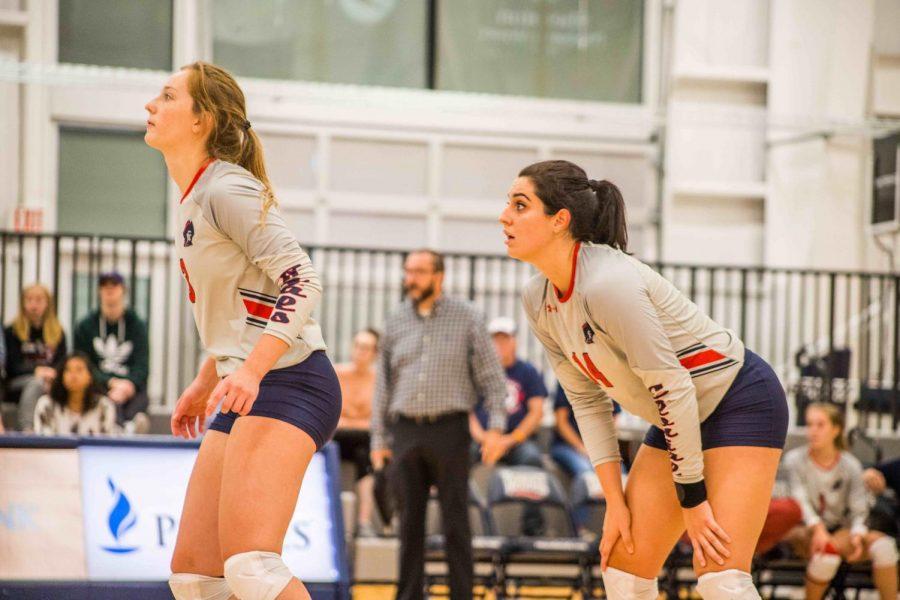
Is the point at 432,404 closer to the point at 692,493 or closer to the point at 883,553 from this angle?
Answer: the point at 883,553

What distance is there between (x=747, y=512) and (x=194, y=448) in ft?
8.52

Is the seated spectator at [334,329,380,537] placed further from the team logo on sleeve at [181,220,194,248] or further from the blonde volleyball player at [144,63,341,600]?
the team logo on sleeve at [181,220,194,248]

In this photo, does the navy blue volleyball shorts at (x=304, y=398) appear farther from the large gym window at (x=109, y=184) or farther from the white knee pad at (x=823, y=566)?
the large gym window at (x=109, y=184)

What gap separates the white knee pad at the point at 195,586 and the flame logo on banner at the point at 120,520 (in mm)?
1863

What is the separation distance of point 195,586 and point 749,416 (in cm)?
151

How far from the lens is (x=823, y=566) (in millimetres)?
6137

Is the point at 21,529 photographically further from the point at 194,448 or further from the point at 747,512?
the point at 747,512

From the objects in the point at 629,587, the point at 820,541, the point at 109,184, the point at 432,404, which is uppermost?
the point at 109,184


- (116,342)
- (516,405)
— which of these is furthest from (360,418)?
(116,342)

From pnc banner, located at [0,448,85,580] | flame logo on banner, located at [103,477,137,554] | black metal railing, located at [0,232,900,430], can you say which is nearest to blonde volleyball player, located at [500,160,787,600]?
flame logo on banner, located at [103,477,137,554]

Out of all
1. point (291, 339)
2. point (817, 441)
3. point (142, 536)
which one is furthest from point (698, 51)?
point (291, 339)

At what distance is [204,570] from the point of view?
110 inches

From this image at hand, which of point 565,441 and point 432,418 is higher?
point 432,418

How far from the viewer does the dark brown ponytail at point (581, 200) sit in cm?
300
